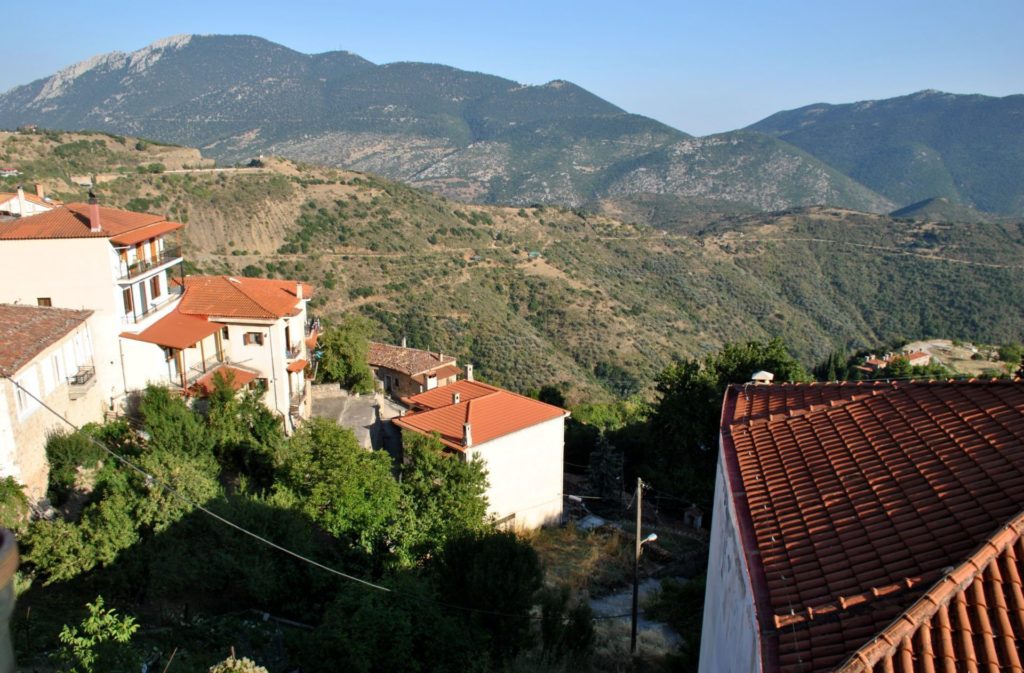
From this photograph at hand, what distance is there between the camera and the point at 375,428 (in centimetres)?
2639

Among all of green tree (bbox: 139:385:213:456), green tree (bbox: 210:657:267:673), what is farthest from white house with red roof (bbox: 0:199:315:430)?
green tree (bbox: 210:657:267:673)

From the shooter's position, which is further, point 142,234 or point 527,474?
point 527,474

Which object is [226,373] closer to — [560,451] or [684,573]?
[560,451]

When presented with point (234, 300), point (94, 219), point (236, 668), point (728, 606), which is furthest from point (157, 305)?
point (728, 606)

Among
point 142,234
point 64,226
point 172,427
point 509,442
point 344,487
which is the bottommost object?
point 509,442

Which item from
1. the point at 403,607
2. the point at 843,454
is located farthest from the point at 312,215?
the point at 843,454

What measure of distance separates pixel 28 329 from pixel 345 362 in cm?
1380

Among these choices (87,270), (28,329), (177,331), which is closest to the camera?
(28,329)

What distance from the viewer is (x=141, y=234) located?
22.0 metres

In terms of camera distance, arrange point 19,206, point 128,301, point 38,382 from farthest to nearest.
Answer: point 19,206 → point 128,301 → point 38,382

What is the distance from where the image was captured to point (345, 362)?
30859mm

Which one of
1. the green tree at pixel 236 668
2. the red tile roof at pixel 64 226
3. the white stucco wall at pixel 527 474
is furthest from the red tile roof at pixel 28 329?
the white stucco wall at pixel 527 474

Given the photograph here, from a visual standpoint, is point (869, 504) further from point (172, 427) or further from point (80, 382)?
point (80, 382)

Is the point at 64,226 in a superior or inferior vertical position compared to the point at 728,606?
superior
